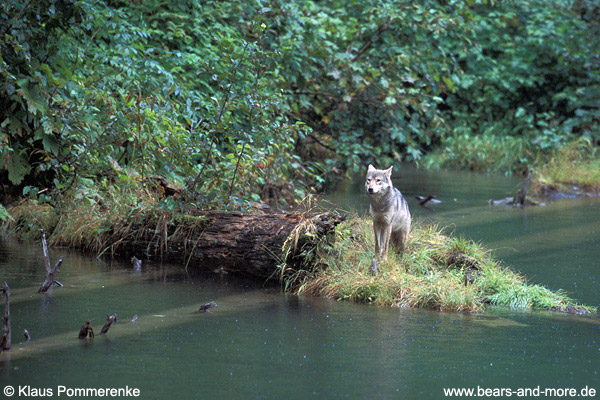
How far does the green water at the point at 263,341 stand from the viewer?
5.09 metres

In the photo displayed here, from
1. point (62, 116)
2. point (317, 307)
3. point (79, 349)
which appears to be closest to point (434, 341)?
point (317, 307)

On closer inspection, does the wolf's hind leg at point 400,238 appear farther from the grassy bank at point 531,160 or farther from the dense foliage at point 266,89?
the grassy bank at point 531,160

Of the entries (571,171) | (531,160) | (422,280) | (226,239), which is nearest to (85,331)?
(226,239)

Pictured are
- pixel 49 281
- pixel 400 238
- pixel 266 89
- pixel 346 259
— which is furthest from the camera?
pixel 266 89

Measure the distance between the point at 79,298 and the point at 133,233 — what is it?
2244 millimetres

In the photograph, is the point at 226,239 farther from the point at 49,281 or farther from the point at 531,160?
the point at 531,160

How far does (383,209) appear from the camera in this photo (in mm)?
7941

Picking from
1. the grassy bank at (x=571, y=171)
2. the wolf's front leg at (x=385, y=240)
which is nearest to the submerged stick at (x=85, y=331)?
the wolf's front leg at (x=385, y=240)

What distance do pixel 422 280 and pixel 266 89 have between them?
6.34 meters

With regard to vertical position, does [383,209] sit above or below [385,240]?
above

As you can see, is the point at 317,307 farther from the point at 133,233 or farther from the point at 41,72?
the point at 41,72

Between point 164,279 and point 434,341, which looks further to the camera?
point 164,279

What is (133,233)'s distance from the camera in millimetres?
9617

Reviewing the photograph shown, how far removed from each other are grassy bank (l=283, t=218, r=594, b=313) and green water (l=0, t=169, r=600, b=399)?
220 millimetres
